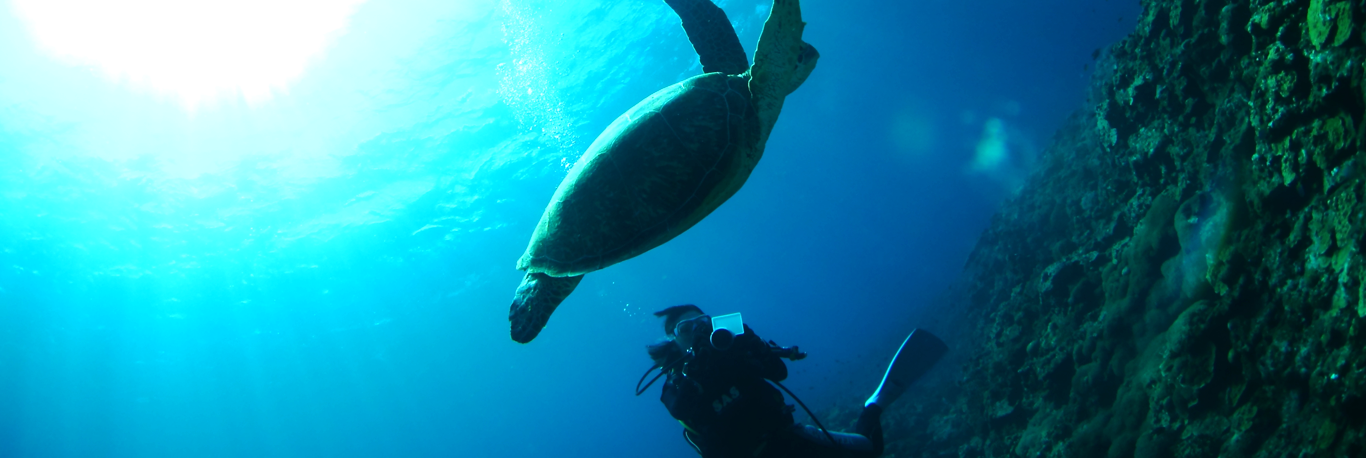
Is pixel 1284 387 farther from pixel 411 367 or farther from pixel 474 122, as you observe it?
pixel 411 367

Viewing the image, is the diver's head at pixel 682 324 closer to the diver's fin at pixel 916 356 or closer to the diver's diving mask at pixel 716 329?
the diver's diving mask at pixel 716 329

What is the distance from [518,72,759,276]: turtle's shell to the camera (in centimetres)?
327

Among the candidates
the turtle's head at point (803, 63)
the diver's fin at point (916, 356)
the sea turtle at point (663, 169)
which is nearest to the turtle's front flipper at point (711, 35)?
the sea turtle at point (663, 169)

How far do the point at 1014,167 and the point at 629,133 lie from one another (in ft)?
106

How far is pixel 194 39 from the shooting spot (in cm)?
1345

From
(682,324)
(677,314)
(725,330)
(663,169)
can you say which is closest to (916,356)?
(677,314)

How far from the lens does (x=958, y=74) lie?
27.6m

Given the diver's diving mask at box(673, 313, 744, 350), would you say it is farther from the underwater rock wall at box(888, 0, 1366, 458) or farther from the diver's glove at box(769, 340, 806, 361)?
the underwater rock wall at box(888, 0, 1366, 458)

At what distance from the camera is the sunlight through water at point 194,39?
39.8 ft

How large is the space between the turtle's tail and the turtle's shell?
211 millimetres

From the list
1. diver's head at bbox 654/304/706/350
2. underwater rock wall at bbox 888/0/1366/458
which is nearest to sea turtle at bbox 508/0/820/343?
diver's head at bbox 654/304/706/350

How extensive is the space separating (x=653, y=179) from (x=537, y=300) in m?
1.30

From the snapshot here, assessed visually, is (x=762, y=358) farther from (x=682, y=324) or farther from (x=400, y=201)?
(x=400, y=201)

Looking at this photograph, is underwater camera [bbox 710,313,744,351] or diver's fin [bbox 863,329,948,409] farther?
diver's fin [bbox 863,329,948,409]
